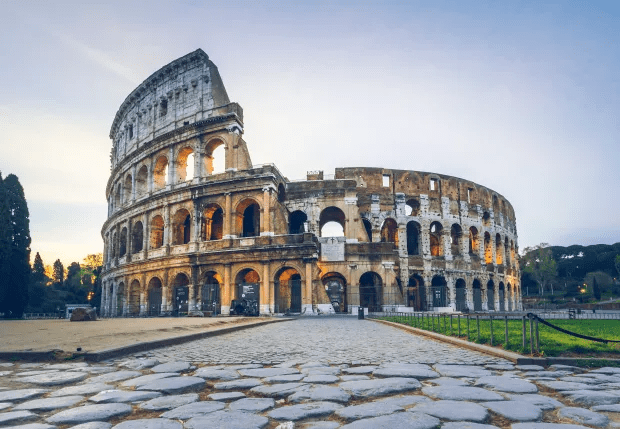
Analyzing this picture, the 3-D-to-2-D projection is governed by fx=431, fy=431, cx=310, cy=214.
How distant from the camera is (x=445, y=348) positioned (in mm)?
6312

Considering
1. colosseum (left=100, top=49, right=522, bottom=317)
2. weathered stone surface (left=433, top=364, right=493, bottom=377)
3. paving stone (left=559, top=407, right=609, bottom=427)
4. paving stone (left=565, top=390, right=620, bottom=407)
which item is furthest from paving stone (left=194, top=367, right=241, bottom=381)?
colosseum (left=100, top=49, right=522, bottom=317)

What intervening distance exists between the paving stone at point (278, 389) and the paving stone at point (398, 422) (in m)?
0.91

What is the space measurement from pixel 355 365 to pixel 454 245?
1230 inches

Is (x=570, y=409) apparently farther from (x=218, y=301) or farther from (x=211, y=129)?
(x=211, y=129)

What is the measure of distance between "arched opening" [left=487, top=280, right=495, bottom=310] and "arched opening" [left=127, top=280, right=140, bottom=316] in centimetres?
2653

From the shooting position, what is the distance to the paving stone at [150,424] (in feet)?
7.50

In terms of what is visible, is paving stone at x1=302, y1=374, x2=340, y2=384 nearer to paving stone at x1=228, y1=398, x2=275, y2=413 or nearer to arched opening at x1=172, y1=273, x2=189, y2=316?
paving stone at x1=228, y1=398, x2=275, y2=413

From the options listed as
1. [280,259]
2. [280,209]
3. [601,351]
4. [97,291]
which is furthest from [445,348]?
[97,291]

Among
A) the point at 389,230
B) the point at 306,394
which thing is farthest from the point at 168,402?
the point at 389,230

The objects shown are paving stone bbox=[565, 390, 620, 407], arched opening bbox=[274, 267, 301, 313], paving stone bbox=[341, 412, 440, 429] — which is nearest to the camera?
paving stone bbox=[341, 412, 440, 429]

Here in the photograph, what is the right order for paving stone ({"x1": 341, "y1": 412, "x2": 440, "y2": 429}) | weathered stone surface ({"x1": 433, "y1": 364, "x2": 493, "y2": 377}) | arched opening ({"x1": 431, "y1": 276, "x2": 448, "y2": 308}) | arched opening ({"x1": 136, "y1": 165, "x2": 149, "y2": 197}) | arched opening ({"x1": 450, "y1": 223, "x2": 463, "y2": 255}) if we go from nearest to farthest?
1. paving stone ({"x1": 341, "y1": 412, "x2": 440, "y2": 429})
2. weathered stone surface ({"x1": 433, "y1": 364, "x2": 493, "y2": 377})
3. arched opening ({"x1": 431, "y1": 276, "x2": 448, "y2": 308})
4. arched opening ({"x1": 136, "y1": 165, "x2": 149, "y2": 197})
5. arched opening ({"x1": 450, "y1": 223, "x2": 463, "y2": 255})

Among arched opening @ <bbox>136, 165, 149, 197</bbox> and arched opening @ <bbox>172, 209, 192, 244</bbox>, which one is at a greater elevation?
arched opening @ <bbox>136, 165, 149, 197</bbox>

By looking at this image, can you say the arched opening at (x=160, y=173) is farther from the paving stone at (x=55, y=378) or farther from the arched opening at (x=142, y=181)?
the paving stone at (x=55, y=378)

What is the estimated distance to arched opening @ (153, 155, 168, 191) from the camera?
29766 mm
